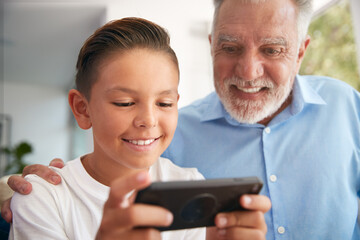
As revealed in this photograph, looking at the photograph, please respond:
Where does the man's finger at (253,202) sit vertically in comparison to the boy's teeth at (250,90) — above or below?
below

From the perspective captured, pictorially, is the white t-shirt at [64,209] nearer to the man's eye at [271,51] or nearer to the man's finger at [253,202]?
the man's finger at [253,202]

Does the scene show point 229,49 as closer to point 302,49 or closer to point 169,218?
point 302,49

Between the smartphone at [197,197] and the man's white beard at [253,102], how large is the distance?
2.79 ft

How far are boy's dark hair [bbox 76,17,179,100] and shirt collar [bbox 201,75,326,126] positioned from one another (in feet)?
1.90

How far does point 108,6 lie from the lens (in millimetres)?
4156

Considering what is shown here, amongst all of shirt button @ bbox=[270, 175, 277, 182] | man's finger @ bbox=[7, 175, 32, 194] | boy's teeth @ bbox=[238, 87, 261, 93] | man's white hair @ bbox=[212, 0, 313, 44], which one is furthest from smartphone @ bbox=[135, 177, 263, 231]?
man's white hair @ bbox=[212, 0, 313, 44]

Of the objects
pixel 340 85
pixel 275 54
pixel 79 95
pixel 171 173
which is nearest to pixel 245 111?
pixel 275 54

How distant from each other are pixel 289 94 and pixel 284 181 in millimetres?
531

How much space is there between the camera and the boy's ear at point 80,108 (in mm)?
1141

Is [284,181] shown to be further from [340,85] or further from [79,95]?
[79,95]

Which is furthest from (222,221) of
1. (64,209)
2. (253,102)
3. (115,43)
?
(253,102)

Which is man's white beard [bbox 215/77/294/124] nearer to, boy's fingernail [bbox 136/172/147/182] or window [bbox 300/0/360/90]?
boy's fingernail [bbox 136/172/147/182]

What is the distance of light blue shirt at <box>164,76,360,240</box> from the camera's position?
1.44m

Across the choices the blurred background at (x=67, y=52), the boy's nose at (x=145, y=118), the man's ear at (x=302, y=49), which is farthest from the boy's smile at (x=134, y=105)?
the blurred background at (x=67, y=52)
